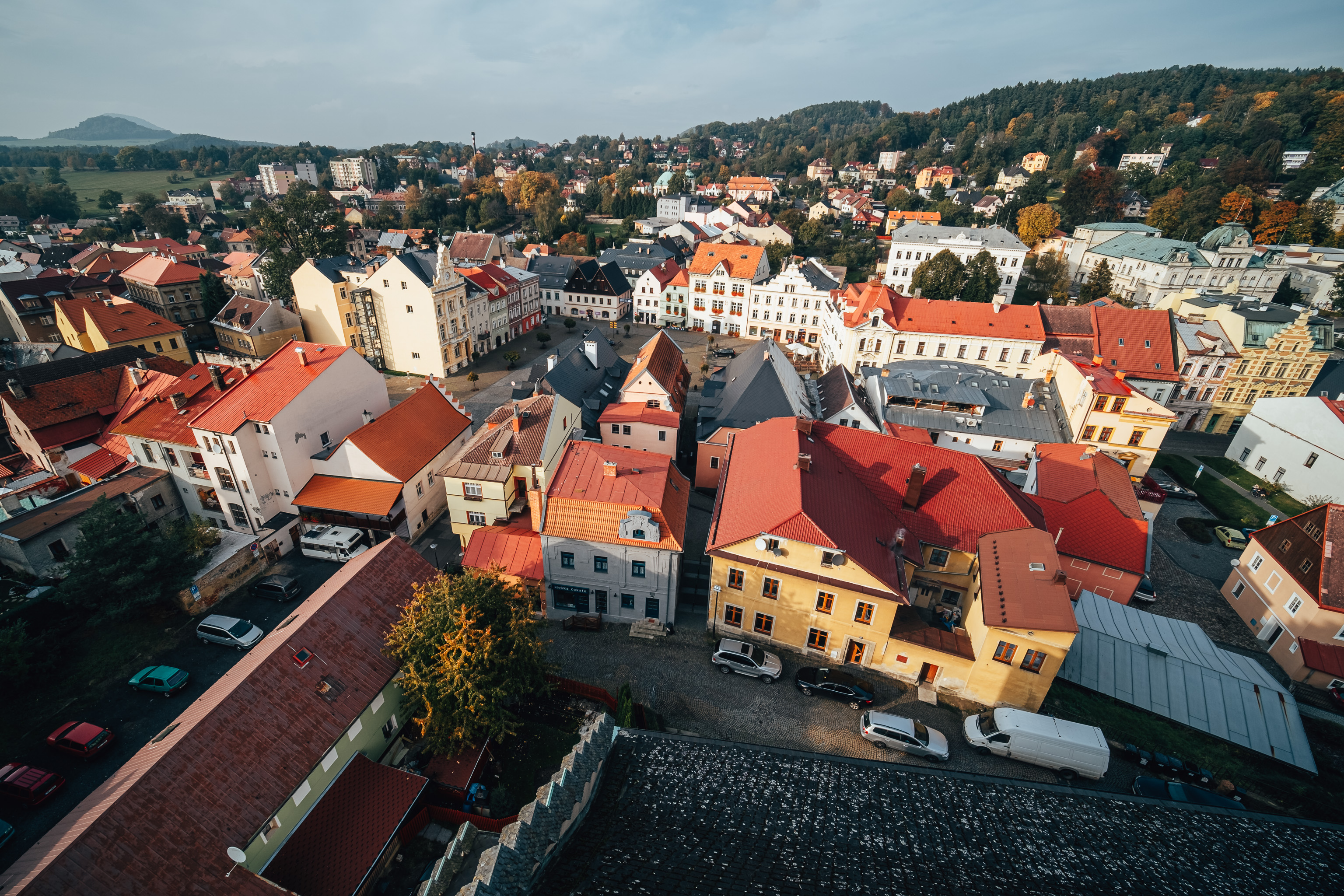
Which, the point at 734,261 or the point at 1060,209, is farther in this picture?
the point at 1060,209

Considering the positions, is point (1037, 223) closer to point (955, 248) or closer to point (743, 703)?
point (955, 248)

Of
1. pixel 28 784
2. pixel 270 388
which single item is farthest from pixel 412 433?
pixel 28 784

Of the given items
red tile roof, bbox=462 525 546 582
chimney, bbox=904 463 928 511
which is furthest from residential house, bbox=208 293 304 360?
chimney, bbox=904 463 928 511

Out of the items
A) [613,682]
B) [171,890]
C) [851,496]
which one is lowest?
[613,682]

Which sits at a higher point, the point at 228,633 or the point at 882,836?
the point at 882,836

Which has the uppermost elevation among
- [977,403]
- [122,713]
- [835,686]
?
[977,403]

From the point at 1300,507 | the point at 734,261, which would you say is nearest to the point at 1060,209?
the point at 734,261

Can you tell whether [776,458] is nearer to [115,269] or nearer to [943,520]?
[943,520]

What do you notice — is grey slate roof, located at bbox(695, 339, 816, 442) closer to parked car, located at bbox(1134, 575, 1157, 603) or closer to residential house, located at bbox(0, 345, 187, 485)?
parked car, located at bbox(1134, 575, 1157, 603)
